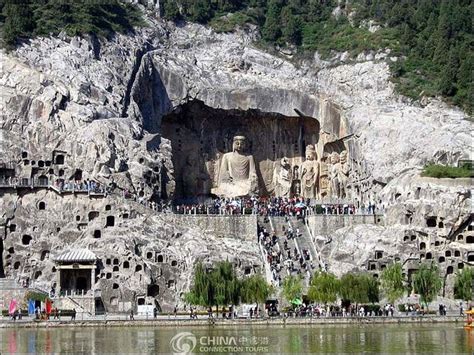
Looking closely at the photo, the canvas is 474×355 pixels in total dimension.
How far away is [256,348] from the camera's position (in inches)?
2484

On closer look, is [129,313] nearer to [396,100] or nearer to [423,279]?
[423,279]

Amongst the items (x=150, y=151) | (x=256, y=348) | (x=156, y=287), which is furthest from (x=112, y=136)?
(x=256, y=348)

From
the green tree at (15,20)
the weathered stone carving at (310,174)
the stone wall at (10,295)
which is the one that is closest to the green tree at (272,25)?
the weathered stone carving at (310,174)

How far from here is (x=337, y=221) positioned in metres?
96.8

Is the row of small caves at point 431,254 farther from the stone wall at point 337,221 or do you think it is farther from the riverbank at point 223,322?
the riverbank at point 223,322

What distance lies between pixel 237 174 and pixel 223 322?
34.5 meters

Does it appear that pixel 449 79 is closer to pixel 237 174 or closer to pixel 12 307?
pixel 237 174

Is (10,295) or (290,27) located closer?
(10,295)

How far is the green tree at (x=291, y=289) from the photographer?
8531cm

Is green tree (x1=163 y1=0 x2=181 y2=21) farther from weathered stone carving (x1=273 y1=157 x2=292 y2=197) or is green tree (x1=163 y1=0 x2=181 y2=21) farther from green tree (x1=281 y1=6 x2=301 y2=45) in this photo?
weathered stone carving (x1=273 y1=157 x2=292 y2=197)

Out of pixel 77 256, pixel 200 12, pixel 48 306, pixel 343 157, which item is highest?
pixel 200 12

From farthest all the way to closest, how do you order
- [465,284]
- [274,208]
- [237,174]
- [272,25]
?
[272,25] < [237,174] < [274,208] < [465,284]

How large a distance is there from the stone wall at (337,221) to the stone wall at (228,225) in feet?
16.6

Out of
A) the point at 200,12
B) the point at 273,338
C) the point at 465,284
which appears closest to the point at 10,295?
the point at 273,338
